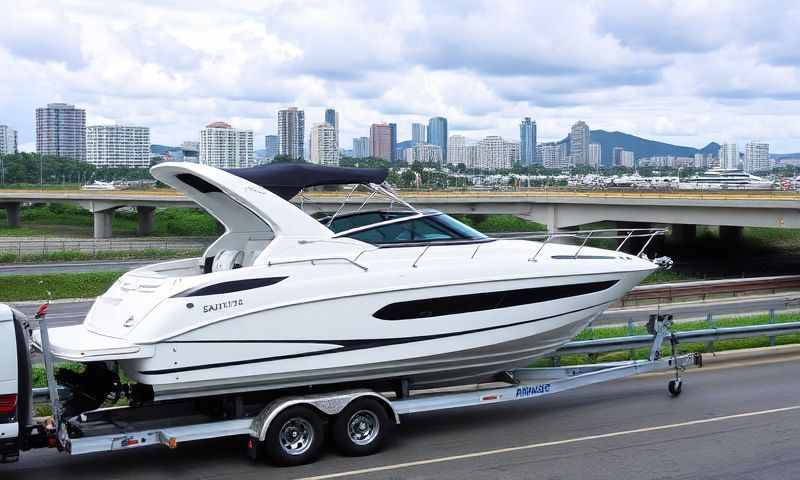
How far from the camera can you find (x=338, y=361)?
9.70 m

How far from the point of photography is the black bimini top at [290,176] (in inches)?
422

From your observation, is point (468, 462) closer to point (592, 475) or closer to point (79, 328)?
point (592, 475)

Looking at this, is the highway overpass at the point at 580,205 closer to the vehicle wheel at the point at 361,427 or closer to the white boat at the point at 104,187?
the white boat at the point at 104,187

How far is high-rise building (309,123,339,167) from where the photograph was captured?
185 metres

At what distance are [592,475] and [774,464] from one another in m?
1.99

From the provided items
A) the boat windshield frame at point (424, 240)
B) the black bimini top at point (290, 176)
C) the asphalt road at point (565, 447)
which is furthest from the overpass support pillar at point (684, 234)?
the black bimini top at point (290, 176)

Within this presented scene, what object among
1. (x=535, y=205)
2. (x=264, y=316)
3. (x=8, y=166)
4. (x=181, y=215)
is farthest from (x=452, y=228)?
(x=8, y=166)

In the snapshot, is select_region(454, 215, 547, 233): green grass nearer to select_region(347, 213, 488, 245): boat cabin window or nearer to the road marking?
the road marking

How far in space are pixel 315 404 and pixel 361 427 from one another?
0.70m

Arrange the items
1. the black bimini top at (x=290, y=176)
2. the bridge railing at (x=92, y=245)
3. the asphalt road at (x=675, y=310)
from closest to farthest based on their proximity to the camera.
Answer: the black bimini top at (x=290, y=176)
the asphalt road at (x=675, y=310)
the bridge railing at (x=92, y=245)

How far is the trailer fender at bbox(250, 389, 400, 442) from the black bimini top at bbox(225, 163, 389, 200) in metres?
2.60

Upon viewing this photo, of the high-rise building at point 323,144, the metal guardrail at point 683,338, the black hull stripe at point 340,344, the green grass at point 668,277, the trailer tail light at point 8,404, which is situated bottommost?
the green grass at point 668,277

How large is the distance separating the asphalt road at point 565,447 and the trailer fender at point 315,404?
47 cm

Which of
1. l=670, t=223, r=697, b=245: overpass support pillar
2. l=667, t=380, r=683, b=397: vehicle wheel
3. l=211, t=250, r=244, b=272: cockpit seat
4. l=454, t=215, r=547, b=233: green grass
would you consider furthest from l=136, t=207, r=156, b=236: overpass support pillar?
l=667, t=380, r=683, b=397: vehicle wheel
